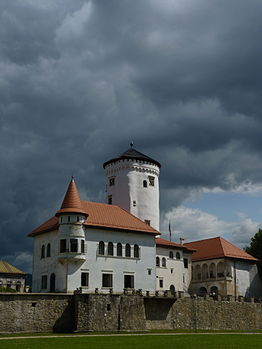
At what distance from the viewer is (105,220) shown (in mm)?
52719

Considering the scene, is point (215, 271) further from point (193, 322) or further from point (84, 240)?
point (84, 240)

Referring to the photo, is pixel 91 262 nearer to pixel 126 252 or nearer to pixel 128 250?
pixel 126 252

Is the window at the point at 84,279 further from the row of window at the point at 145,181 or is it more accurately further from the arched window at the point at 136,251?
the row of window at the point at 145,181

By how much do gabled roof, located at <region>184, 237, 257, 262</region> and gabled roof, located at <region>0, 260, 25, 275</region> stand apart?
1196 inches

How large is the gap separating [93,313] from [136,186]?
23790 mm

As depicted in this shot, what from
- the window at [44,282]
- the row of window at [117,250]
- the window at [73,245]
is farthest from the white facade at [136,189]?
the window at [44,282]

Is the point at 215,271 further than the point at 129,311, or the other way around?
the point at 215,271

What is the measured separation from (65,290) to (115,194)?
19.3 meters

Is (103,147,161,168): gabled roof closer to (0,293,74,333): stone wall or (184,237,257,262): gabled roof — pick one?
(184,237,257,262): gabled roof

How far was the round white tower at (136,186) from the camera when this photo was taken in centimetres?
6391

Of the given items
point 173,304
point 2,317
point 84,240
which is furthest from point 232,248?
point 2,317

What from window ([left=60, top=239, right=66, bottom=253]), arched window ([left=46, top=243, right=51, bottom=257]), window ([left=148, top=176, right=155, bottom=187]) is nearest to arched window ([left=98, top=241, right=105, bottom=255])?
window ([left=60, top=239, right=66, bottom=253])

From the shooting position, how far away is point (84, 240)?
50.0 m

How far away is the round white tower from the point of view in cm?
6391
